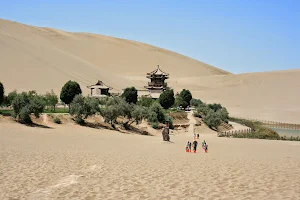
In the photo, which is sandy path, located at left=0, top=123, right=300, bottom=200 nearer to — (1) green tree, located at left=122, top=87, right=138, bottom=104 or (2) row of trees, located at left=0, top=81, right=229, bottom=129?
(2) row of trees, located at left=0, top=81, right=229, bottom=129

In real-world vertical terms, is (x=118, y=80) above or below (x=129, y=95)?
above

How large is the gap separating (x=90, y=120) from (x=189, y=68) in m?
151

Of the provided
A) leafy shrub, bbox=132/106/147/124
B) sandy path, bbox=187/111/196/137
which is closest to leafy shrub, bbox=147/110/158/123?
leafy shrub, bbox=132/106/147/124

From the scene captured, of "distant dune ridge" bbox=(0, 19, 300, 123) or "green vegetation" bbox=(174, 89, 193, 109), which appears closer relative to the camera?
"green vegetation" bbox=(174, 89, 193, 109)

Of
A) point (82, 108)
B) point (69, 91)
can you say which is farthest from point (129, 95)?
point (82, 108)

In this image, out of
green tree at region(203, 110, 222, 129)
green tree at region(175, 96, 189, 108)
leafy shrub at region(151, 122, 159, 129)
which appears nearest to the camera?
leafy shrub at region(151, 122, 159, 129)

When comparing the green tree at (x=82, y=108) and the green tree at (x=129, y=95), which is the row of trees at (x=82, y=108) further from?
the green tree at (x=129, y=95)

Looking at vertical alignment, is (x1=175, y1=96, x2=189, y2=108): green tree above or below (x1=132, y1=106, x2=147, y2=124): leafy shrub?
above

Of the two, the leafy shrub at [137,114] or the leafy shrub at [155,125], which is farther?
the leafy shrub at [155,125]

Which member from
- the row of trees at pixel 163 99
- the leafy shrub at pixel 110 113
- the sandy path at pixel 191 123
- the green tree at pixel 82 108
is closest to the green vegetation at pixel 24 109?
the green tree at pixel 82 108

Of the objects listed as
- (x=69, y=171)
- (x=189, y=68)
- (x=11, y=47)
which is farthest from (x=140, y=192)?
(x=189, y=68)

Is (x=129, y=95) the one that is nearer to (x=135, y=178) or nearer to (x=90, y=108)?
(x=90, y=108)

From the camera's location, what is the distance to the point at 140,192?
10.6m

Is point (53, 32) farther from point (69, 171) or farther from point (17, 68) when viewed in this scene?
point (69, 171)
